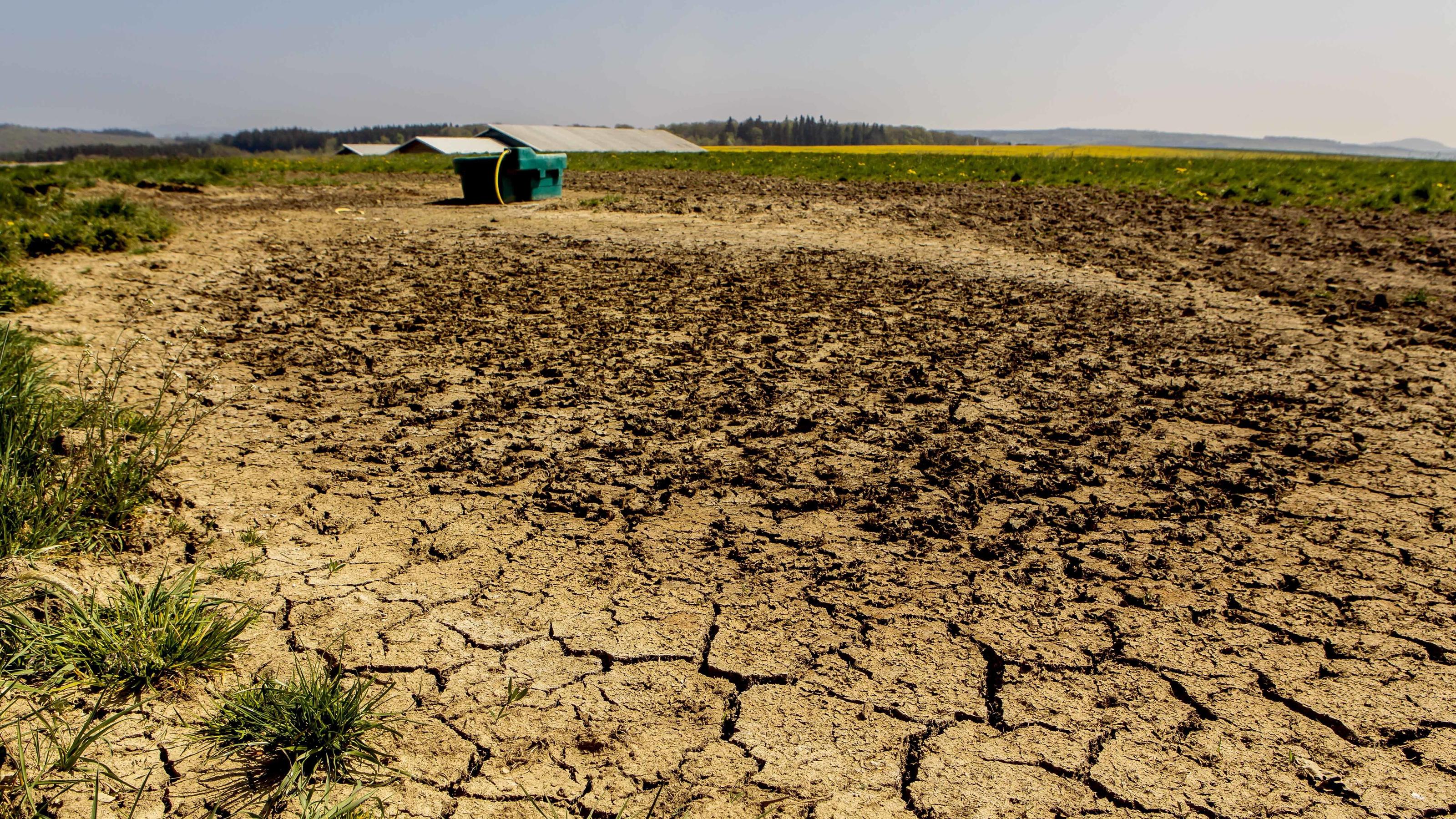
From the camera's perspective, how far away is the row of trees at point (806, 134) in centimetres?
10750

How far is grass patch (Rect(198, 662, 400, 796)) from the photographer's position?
5.21 feet

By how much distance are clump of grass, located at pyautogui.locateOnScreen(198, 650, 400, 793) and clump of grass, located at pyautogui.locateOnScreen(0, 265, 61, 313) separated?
425cm

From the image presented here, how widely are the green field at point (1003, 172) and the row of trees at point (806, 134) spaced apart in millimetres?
80874

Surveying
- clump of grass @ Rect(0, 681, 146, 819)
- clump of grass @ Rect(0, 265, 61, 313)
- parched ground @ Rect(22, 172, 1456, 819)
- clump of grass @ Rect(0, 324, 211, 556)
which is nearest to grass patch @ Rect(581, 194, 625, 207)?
parched ground @ Rect(22, 172, 1456, 819)

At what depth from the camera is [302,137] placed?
125562mm

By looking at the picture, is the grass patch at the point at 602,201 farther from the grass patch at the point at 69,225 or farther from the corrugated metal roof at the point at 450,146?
the corrugated metal roof at the point at 450,146

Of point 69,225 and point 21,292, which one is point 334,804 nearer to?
point 21,292

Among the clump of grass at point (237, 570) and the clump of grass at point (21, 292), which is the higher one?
the clump of grass at point (21, 292)

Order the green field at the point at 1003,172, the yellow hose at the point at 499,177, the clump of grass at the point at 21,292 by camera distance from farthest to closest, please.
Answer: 1. the green field at the point at 1003,172
2. the yellow hose at the point at 499,177
3. the clump of grass at the point at 21,292

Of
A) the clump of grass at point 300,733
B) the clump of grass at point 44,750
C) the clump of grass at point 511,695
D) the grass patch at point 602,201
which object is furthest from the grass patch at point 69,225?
the clump of grass at point 511,695

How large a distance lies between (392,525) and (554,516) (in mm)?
540

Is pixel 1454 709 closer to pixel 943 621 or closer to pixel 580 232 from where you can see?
pixel 943 621

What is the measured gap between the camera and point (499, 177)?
34.5 ft

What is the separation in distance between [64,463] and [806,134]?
393 ft
